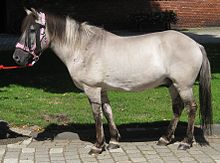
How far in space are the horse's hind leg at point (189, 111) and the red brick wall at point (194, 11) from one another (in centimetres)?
2141

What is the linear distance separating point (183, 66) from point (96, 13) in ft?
66.8

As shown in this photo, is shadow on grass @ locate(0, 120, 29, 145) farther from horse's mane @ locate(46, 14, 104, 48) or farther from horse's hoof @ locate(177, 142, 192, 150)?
horse's hoof @ locate(177, 142, 192, 150)

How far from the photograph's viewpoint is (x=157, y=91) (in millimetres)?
10773

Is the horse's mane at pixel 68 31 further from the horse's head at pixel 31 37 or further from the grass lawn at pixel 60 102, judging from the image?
the grass lawn at pixel 60 102

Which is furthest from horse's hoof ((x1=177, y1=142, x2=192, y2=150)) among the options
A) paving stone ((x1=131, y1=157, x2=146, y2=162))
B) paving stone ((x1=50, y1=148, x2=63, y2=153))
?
paving stone ((x1=50, y1=148, x2=63, y2=153))

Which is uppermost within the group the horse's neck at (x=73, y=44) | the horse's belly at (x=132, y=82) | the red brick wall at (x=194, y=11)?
the horse's neck at (x=73, y=44)

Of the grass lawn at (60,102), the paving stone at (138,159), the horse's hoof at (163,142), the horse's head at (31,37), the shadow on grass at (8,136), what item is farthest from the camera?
the grass lawn at (60,102)

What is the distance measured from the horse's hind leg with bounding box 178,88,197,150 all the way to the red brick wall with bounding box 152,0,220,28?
2141 centimetres

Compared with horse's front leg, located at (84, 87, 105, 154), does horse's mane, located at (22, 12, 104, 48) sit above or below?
above

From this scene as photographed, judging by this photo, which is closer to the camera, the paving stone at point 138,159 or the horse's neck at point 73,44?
the paving stone at point 138,159

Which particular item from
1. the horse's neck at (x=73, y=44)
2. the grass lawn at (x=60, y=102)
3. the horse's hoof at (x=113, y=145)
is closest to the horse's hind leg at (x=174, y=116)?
the horse's hoof at (x=113, y=145)

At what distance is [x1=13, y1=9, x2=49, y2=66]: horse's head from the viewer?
6.62m

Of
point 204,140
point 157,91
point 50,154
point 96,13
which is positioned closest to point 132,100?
point 157,91

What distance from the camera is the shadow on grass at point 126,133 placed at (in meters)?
7.49
